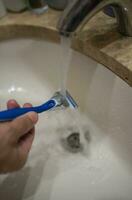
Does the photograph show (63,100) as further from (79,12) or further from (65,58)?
(79,12)

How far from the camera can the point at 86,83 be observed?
65cm

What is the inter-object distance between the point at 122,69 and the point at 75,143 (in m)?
0.21

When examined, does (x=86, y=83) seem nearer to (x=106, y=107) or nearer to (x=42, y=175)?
(x=106, y=107)

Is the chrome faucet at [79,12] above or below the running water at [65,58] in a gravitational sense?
above

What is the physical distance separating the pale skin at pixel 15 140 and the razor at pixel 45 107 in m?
0.02

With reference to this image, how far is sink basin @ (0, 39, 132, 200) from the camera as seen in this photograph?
1.93ft

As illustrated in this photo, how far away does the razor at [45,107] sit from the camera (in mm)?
490

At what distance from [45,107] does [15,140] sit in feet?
0.37

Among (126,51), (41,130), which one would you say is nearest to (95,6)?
(126,51)

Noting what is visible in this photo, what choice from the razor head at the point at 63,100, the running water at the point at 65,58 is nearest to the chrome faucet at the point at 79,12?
the running water at the point at 65,58

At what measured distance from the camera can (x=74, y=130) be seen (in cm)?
68

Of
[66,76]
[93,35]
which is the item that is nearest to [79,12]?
[93,35]

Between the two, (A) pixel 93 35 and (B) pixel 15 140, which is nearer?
(B) pixel 15 140

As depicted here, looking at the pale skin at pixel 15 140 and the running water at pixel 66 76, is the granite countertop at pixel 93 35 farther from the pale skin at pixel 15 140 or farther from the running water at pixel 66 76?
the pale skin at pixel 15 140
